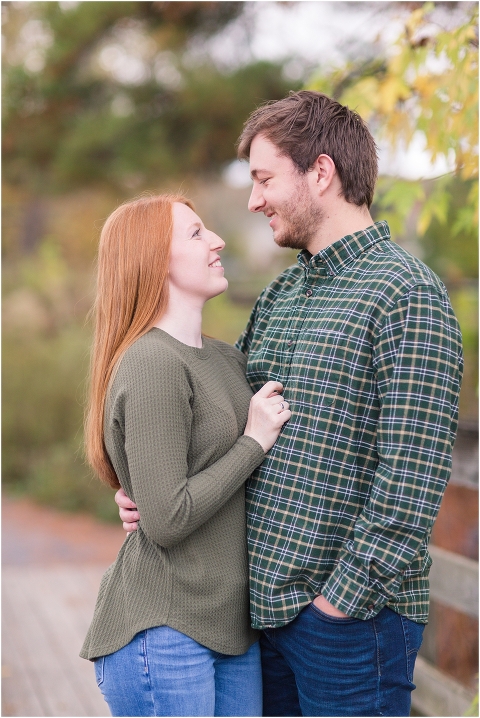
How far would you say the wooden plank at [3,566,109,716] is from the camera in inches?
157

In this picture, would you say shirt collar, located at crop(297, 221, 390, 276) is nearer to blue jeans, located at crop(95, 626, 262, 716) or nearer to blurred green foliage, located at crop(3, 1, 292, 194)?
blue jeans, located at crop(95, 626, 262, 716)

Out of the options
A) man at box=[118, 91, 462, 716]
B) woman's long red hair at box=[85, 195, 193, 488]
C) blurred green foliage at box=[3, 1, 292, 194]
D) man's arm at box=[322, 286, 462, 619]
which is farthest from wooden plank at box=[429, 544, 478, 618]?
blurred green foliage at box=[3, 1, 292, 194]

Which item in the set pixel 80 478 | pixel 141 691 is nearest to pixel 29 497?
Answer: pixel 80 478

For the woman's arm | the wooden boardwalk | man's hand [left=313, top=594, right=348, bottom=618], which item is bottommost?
the wooden boardwalk

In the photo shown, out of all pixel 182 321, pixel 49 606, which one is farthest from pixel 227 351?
pixel 49 606

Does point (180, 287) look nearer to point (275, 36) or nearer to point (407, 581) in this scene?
point (407, 581)

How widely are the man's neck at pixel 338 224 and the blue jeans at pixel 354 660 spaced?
36.3 inches

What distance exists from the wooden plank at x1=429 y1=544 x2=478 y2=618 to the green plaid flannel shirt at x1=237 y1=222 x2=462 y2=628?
1.32 meters

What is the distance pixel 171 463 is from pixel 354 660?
2.04ft

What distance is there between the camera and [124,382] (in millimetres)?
1868

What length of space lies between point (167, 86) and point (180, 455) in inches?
261

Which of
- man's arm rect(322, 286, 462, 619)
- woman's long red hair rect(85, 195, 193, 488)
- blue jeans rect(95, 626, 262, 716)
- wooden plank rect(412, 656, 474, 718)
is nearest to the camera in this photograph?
man's arm rect(322, 286, 462, 619)

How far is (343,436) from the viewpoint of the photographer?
189 centimetres

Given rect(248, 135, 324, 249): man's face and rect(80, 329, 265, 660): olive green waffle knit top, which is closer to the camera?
rect(80, 329, 265, 660): olive green waffle knit top
